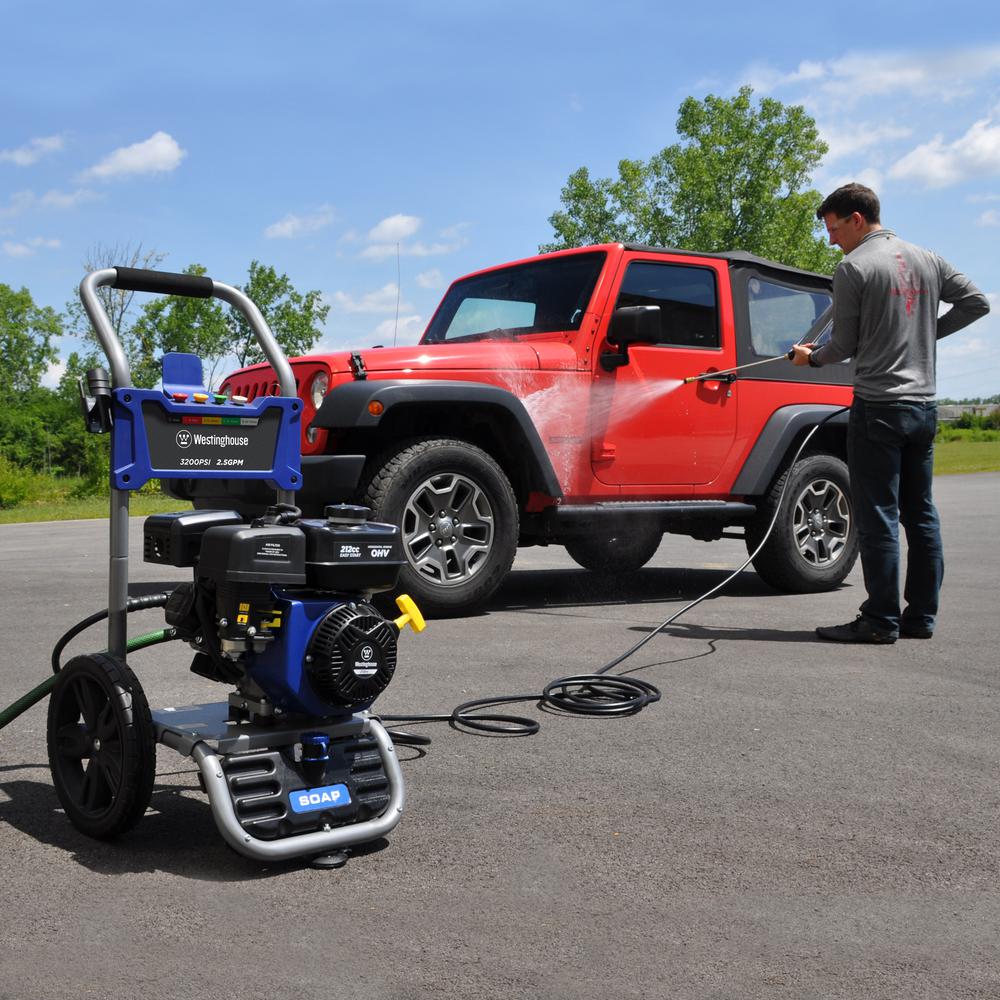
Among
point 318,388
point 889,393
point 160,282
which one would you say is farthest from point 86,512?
point 160,282

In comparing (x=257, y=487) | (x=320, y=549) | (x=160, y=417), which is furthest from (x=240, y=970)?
(x=257, y=487)

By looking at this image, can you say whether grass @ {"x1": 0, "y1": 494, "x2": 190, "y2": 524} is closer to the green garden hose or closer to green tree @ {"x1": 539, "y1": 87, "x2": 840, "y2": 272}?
the green garden hose

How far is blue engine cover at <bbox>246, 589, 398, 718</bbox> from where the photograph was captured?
296 centimetres

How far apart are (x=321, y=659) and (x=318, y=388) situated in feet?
12.0

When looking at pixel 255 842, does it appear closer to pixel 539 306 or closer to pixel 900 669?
pixel 900 669

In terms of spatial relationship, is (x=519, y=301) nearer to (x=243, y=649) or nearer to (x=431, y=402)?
(x=431, y=402)

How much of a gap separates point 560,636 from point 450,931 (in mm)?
3699

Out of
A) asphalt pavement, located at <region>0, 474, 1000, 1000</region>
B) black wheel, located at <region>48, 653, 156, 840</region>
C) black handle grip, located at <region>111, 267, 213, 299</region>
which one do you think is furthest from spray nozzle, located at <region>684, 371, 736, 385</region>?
black wheel, located at <region>48, 653, 156, 840</region>

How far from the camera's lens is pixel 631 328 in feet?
22.5

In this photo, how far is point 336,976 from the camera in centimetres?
228

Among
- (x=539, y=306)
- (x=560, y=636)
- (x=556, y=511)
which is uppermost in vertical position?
(x=539, y=306)

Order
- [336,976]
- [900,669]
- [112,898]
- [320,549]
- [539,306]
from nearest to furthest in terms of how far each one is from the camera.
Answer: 1. [336,976]
2. [112,898]
3. [320,549]
4. [900,669]
5. [539,306]

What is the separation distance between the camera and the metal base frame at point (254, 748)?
2787 millimetres

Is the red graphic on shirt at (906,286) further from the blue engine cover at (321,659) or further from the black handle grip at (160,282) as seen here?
the blue engine cover at (321,659)
